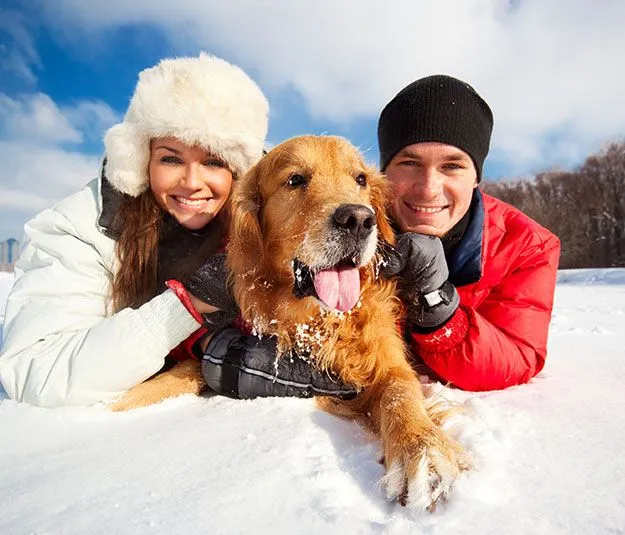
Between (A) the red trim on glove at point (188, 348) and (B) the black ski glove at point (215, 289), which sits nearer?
(B) the black ski glove at point (215, 289)

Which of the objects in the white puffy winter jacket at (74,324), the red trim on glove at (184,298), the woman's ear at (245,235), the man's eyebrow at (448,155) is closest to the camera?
the white puffy winter jacket at (74,324)

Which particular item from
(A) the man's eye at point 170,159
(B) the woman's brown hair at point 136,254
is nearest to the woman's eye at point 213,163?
(A) the man's eye at point 170,159

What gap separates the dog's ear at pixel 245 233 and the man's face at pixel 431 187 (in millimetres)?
914

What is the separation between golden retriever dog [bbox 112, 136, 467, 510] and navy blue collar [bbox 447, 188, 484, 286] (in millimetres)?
450

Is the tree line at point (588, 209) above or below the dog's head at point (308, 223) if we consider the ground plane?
above

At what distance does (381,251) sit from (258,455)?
4.35 feet

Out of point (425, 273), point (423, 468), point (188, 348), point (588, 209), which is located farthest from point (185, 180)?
point (588, 209)

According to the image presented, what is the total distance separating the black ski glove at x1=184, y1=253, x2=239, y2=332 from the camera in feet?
8.69

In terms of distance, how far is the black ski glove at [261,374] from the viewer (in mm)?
2354

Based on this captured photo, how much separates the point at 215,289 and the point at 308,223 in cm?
68

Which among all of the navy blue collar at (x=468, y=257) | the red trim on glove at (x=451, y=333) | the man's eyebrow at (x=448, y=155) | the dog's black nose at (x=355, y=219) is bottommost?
the red trim on glove at (x=451, y=333)

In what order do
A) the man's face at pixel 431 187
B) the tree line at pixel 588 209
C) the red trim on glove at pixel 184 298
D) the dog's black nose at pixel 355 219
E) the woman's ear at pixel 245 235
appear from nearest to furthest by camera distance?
the dog's black nose at pixel 355 219 < the red trim on glove at pixel 184 298 < the woman's ear at pixel 245 235 < the man's face at pixel 431 187 < the tree line at pixel 588 209

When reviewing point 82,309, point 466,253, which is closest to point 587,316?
point 466,253

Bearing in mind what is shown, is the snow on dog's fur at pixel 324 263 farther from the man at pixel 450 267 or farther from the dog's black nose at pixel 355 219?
the man at pixel 450 267
